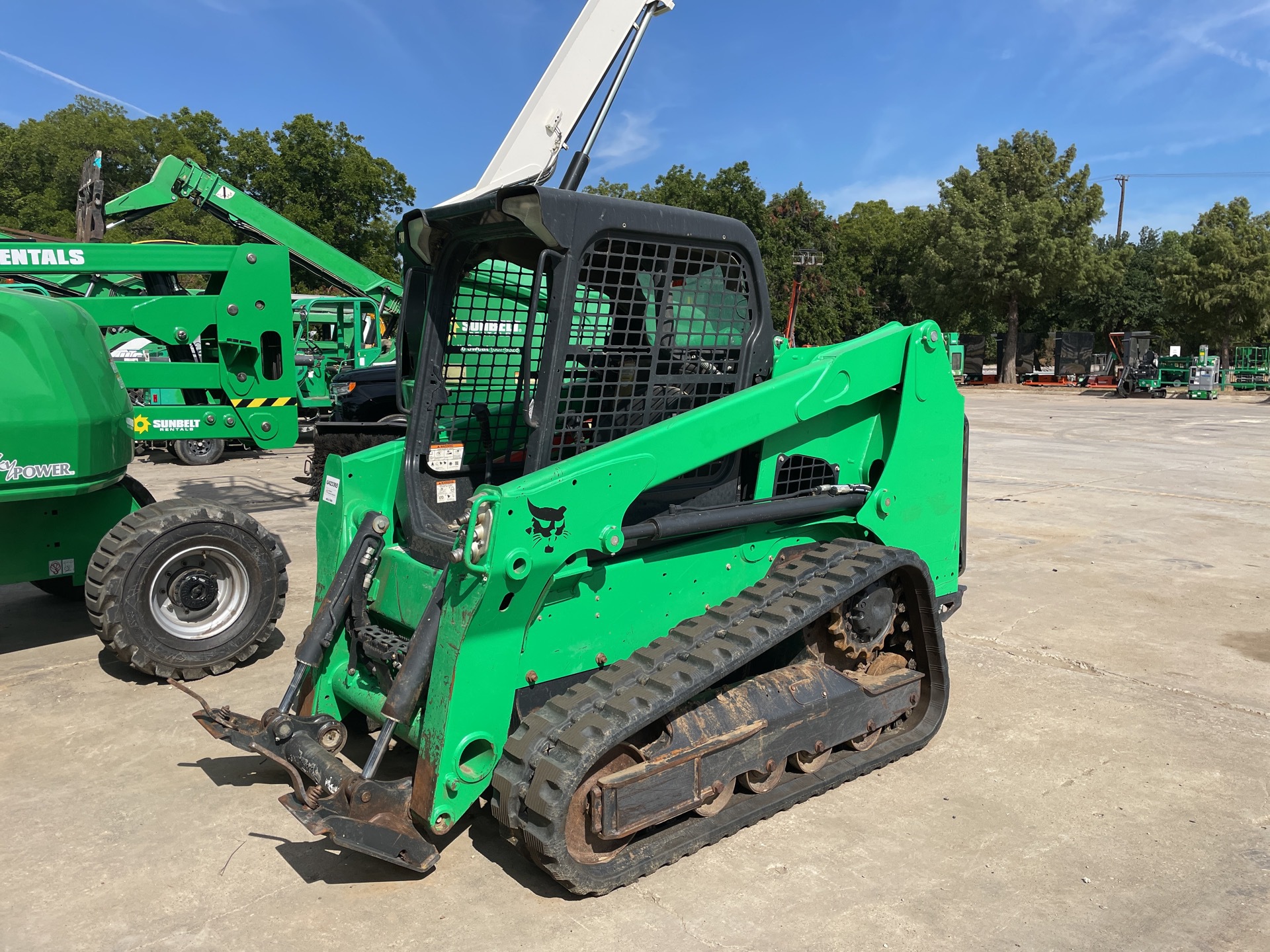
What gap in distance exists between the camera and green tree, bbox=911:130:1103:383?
123 ft

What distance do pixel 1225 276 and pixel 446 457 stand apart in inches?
1678

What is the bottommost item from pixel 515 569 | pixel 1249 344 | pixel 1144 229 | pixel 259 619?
pixel 259 619

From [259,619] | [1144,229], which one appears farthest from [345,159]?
[1144,229]

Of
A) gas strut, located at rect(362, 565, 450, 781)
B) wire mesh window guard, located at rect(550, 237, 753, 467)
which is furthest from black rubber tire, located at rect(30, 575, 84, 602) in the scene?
wire mesh window guard, located at rect(550, 237, 753, 467)

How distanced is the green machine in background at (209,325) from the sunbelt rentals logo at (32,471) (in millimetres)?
2012

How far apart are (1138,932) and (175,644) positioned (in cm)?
465

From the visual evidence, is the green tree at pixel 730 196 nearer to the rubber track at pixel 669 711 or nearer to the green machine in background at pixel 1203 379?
the green machine in background at pixel 1203 379

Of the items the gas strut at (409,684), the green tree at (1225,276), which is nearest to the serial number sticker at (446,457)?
the gas strut at (409,684)

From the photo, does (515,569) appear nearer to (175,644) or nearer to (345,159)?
(175,644)

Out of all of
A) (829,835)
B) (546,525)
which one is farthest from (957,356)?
(546,525)

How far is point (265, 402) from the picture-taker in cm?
771

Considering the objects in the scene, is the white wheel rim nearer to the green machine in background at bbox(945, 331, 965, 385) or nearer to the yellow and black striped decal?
the yellow and black striped decal

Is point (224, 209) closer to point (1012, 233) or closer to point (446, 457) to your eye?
point (446, 457)

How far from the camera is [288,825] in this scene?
3.62 meters
